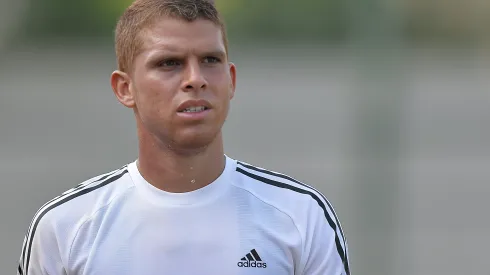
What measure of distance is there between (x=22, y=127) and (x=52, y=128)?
0.79ft

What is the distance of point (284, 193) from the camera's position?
9.60 feet

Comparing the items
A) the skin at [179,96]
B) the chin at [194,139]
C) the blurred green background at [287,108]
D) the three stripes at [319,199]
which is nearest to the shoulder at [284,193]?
the three stripes at [319,199]

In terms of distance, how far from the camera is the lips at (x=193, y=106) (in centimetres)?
269

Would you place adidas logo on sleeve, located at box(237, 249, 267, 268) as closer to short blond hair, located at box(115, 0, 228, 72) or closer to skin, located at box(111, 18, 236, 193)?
skin, located at box(111, 18, 236, 193)

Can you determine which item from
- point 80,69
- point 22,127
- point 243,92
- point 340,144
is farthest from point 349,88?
point 22,127

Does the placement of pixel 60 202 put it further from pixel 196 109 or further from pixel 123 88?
pixel 196 109

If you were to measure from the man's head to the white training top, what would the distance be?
21 centimetres

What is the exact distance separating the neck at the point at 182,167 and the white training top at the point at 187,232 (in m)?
0.03

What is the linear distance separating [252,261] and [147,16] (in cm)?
86

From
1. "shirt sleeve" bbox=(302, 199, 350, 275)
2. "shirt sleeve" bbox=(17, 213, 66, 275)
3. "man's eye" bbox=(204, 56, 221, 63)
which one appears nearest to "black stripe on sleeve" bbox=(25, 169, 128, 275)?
"shirt sleeve" bbox=(17, 213, 66, 275)

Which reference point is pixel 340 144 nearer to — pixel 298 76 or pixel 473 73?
pixel 298 76

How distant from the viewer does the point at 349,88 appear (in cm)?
580

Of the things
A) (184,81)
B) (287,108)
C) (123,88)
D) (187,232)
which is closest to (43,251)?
(187,232)

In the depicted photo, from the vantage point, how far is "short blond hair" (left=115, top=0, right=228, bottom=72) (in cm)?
280
